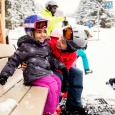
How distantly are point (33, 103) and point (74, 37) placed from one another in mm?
910

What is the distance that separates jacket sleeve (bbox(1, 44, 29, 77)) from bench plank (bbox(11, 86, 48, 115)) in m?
0.35

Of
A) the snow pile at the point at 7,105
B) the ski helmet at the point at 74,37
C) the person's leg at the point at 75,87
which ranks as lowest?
the person's leg at the point at 75,87

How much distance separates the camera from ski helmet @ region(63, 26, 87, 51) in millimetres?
1651

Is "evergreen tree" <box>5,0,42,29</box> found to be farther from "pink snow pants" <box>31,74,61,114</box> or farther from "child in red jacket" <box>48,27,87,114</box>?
"pink snow pants" <box>31,74,61,114</box>

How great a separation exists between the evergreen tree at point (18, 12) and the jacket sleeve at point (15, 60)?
84.3 ft

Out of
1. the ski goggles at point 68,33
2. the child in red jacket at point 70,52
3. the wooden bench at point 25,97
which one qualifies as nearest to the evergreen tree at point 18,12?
the child in red jacket at point 70,52

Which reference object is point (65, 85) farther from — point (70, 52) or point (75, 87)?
point (70, 52)

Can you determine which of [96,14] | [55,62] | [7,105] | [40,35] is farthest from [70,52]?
[96,14]

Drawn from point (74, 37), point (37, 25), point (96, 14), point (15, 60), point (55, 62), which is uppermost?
point (96, 14)

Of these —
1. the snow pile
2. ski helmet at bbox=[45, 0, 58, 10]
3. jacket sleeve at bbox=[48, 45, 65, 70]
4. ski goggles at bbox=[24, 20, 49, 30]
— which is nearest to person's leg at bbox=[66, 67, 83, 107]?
jacket sleeve at bbox=[48, 45, 65, 70]

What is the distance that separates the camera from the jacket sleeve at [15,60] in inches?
63.5

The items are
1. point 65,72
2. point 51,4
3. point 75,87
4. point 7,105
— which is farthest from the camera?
point 51,4

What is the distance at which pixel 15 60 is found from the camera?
1677mm

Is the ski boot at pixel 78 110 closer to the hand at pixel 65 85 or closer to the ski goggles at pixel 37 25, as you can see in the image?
the hand at pixel 65 85
